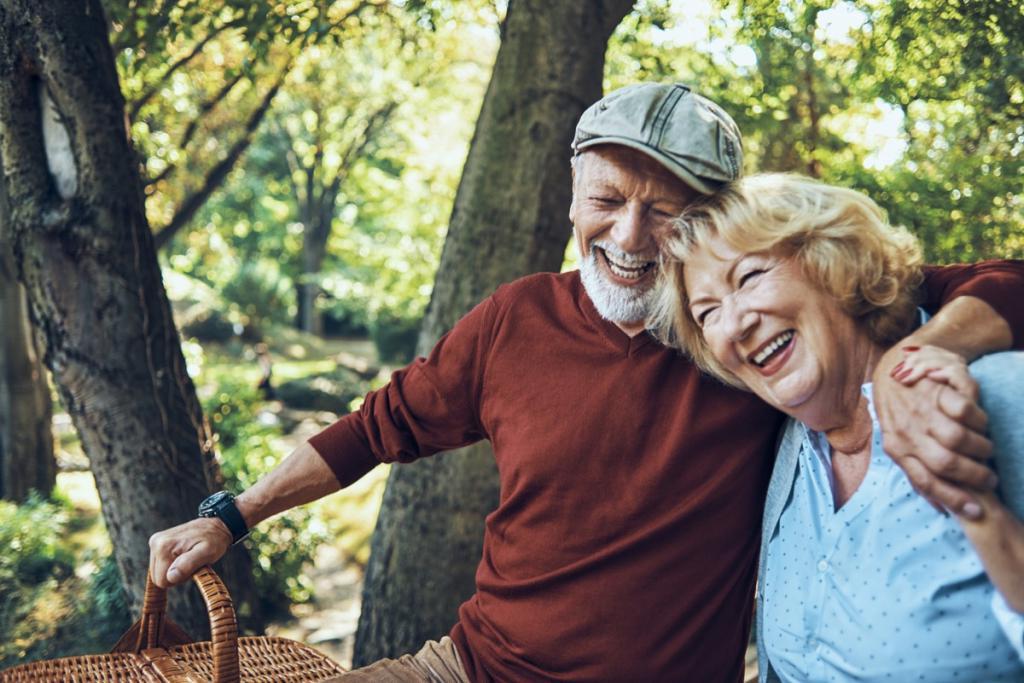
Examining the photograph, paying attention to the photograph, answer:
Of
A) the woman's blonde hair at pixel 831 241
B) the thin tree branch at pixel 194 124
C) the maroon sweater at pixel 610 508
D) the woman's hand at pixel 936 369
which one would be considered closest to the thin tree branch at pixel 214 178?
the thin tree branch at pixel 194 124

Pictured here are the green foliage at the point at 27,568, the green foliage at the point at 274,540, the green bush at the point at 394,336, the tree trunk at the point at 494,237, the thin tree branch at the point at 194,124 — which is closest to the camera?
the tree trunk at the point at 494,237

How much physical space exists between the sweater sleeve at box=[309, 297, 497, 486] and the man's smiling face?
13.4 inches

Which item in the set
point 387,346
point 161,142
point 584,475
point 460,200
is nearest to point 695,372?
Result: point 584,475

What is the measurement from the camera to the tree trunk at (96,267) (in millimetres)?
3199

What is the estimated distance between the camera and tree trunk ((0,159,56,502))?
742 centimetres

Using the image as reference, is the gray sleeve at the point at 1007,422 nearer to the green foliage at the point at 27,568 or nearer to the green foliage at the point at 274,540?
the green foliage at the point at 27,568

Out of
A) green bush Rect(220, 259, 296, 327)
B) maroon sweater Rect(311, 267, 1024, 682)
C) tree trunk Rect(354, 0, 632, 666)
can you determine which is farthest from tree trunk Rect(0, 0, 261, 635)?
green bush Rect(220, 259, 296, 327)

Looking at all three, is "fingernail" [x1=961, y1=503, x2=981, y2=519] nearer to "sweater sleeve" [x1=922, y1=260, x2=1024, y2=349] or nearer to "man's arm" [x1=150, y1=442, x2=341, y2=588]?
"sweater sleeve" [x1=922, y1=260, x2=1024, y2=349]

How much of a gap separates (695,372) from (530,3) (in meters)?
2.23

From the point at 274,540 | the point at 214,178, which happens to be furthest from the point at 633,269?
the point at 214,178

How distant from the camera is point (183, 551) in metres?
2.30

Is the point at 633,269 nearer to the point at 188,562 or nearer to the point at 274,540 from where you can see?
the point at 188,562

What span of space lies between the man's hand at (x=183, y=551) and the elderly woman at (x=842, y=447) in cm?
125

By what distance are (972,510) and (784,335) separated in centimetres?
48
